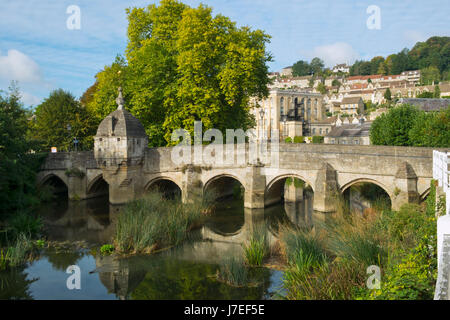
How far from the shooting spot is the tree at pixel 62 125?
2984 cm

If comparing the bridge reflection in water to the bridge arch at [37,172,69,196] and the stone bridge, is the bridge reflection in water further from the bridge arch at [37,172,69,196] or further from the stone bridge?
the bridge arch at [37,172,69,196]

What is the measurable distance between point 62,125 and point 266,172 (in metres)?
17.3

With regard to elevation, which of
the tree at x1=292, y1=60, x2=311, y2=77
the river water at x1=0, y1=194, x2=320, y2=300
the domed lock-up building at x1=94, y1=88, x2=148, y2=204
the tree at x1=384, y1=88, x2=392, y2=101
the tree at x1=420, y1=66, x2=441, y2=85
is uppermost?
the tree at x1=292, y1=60, x2=311, y2=77

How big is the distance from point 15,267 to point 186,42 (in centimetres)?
1521

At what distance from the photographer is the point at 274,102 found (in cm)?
7375

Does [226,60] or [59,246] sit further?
[226,60]

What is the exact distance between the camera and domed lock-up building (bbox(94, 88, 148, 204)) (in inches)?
901

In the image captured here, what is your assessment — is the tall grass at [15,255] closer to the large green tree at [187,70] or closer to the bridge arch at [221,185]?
the bridge arch at [221,185]

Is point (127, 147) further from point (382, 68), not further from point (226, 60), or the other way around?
point (382, 68)

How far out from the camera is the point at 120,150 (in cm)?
2298

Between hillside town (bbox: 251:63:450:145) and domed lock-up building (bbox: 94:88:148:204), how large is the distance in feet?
25.6

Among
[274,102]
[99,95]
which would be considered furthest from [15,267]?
[274,102]

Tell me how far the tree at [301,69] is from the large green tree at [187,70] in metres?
149

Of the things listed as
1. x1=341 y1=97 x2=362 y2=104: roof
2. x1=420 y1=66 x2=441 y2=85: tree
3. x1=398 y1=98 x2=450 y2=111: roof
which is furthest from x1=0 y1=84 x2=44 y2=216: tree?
x1=420 y1=66 x2=441 y2=85: tree
